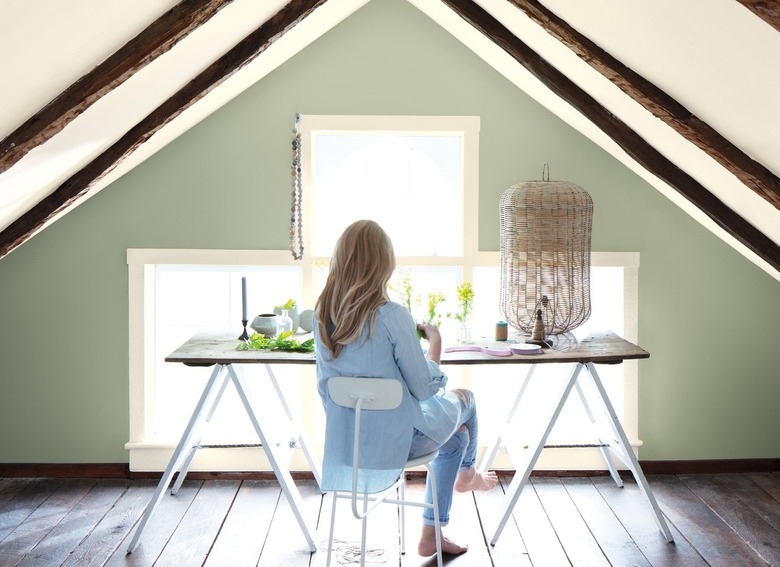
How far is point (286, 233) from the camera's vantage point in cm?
456

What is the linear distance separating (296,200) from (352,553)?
71.4 inches

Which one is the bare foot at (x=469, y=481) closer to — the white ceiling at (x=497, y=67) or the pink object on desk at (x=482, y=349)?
the pink object on desk at (x=482, y=349)

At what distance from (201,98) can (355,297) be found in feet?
4.70

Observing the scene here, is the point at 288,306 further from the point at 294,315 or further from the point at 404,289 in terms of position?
the point at 404,289

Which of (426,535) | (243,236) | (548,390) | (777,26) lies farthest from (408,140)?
(777,26)

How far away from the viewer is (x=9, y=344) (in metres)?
4.57

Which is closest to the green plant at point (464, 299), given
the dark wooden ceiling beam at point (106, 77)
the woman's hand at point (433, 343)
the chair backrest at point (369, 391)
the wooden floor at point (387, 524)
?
the woman's hand at point (433, 343)

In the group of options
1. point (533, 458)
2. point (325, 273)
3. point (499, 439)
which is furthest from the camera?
point (325, 273)

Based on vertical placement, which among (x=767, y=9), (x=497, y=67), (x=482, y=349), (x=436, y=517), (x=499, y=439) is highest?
(x=497, y=67)

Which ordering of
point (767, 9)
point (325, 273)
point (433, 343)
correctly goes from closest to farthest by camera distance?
point (767, 9) < point (433, 343) < point (325, 273)

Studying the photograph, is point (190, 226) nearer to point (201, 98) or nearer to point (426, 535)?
point (201, 98)

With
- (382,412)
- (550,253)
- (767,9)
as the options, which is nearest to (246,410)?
(382,412)

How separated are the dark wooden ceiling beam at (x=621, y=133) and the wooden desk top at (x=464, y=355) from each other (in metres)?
0.68

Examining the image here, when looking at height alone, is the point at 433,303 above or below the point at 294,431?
above
